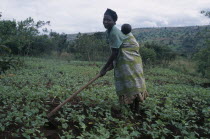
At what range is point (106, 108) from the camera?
4520 mm

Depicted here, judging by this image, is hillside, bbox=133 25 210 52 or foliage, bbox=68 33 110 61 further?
foliage, bbox=68 33 110 61

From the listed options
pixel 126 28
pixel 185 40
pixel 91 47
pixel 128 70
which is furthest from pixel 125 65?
pixel 185 40

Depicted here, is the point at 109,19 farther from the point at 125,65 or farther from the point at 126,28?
the point at 125,65

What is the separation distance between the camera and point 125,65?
425 centimetres

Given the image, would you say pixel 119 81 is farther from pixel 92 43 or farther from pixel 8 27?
pixel 92 43

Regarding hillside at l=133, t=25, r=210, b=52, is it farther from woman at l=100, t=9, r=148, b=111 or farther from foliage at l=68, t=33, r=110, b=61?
woman at l=100, t=9, r=148, b=111

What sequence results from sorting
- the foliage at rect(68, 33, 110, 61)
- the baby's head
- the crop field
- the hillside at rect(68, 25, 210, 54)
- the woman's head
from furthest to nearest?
the foliage at rect(68, 33, 110, 61)
the hillside at rect(68, 25, 210, 54)
the baby's head
the woman's head
the crop field

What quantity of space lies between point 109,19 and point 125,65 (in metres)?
0.91

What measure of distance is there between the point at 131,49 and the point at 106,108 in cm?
128

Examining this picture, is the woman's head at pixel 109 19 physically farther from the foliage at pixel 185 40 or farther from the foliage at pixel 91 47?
the foliage at pixel 91 47

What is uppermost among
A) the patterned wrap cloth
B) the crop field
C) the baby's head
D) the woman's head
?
the woman's head

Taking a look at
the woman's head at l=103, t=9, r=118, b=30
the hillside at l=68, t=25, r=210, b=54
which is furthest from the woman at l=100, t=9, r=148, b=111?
the hillside at l=68, t=25, r=210, b=54

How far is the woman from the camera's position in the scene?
4.18 metres

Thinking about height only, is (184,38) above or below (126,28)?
above
